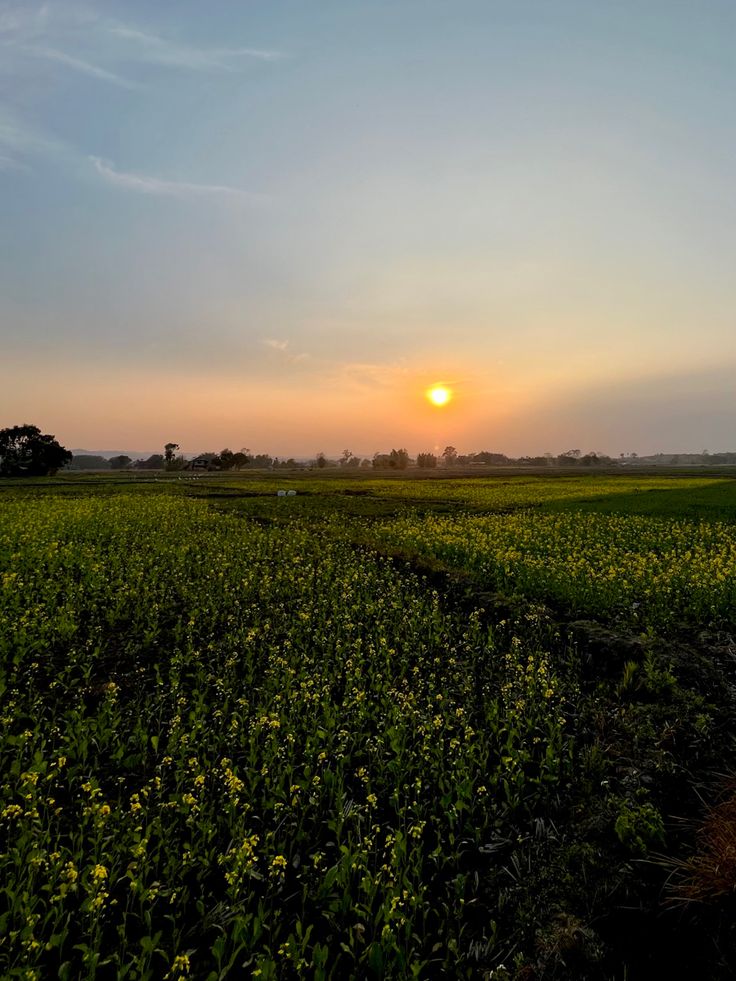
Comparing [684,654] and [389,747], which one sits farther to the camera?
[684,654]

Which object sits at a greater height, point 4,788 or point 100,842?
point 4,788

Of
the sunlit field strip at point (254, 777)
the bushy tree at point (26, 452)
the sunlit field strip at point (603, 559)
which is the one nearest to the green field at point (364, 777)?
the sunlit field strip at point (254, 777)

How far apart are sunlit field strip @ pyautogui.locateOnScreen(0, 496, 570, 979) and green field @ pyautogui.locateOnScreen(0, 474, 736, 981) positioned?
4 centimetres

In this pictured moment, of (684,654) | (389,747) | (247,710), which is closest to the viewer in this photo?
(389,747)

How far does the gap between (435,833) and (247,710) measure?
307 centimetres

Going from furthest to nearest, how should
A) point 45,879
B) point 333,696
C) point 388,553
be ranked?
1. point 388,553
2. point 333,696
3. point 45,879

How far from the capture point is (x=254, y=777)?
5.38 metres

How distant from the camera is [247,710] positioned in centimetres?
680

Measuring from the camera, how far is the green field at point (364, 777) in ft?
12.3

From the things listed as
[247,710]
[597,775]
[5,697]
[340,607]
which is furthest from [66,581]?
[597,775]

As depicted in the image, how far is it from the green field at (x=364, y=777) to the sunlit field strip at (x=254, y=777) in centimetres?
4

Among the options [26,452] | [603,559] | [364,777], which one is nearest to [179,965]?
[364,777]

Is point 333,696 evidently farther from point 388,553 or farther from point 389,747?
point 388,553

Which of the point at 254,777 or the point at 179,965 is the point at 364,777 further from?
the point at 179,965
